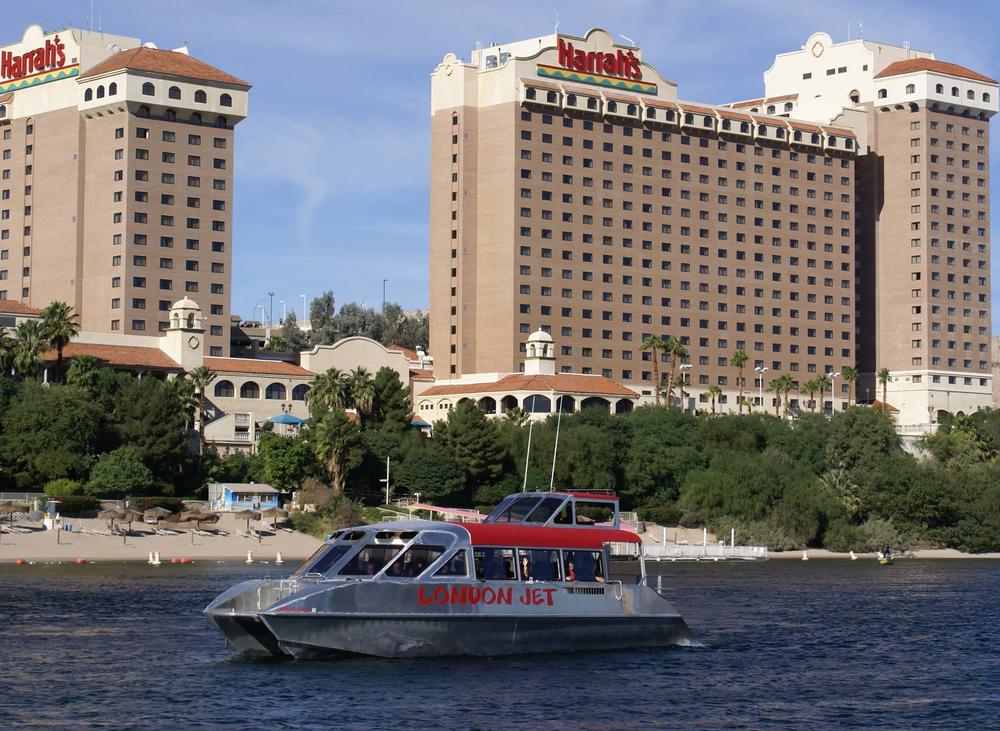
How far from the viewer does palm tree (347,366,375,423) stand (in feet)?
547

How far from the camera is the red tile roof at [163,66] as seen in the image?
631 ft

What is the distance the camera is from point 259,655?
56312 millimetres

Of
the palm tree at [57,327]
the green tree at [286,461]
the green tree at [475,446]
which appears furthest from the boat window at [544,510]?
the palm tree at [57,327]

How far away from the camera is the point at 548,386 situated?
600 ft

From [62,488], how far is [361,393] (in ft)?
129

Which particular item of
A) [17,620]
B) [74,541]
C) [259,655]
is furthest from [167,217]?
[259,655]

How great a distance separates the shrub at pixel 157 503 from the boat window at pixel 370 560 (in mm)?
82882

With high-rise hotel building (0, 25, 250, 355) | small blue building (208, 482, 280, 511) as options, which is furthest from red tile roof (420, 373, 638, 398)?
small blue building (208, 482, 280, 511)

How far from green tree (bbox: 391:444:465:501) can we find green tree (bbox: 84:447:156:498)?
22.8m

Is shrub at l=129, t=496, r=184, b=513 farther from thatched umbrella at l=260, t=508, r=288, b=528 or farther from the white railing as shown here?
the white railing

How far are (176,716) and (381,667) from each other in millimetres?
8054

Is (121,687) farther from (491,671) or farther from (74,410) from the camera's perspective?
(74,410)

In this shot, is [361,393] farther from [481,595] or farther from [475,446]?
[481,595]

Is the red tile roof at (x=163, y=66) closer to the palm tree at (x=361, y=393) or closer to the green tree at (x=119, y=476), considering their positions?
the palm tree at (x=361, y=393)
